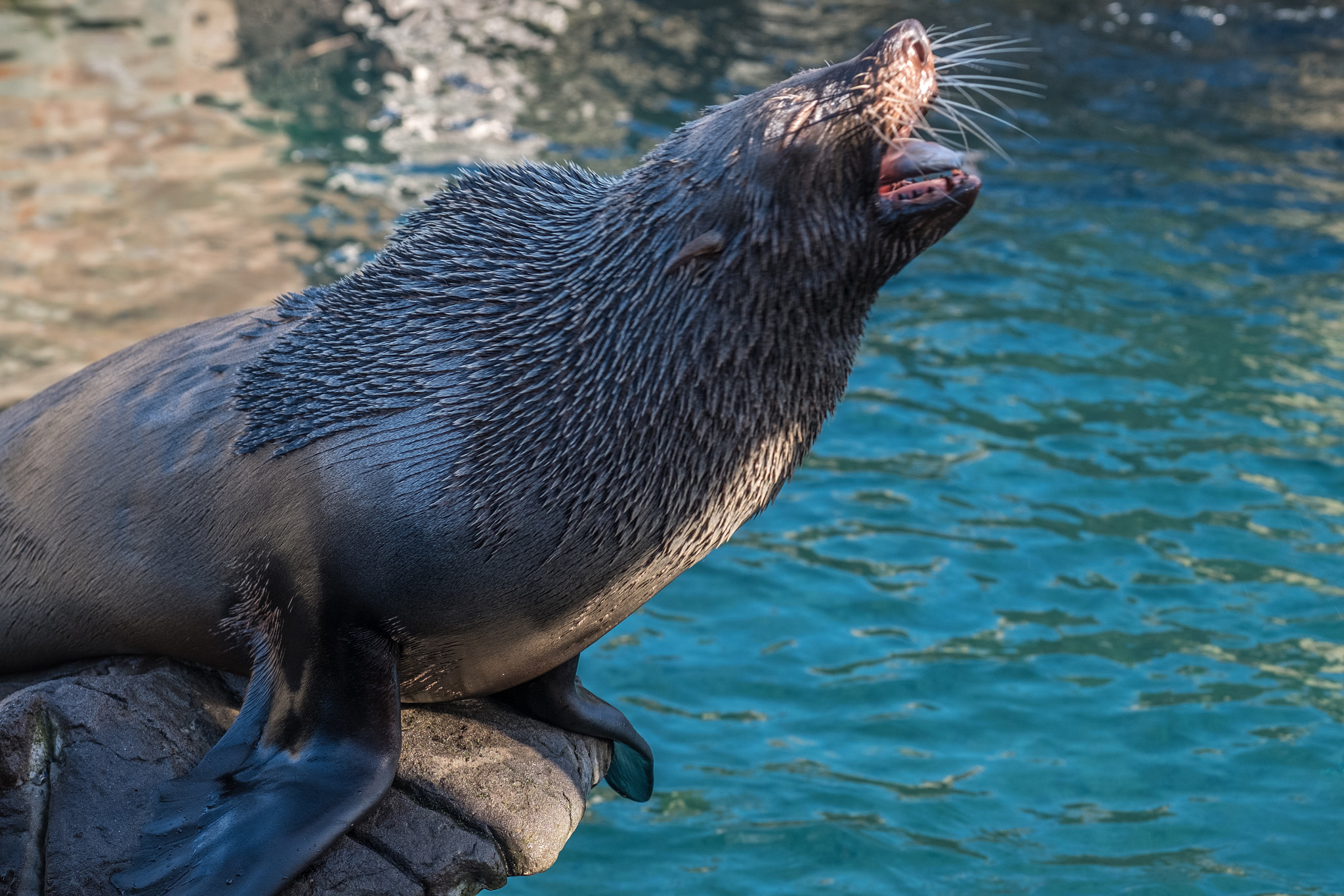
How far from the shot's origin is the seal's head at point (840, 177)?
3650 millimetres

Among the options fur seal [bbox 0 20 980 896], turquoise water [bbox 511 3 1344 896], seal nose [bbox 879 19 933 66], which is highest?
seal nose [bbox 879 19 933 66]

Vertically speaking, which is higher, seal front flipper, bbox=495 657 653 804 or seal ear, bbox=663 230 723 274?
seal ear, bbox=663 230 723 274

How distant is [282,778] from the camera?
3.83 meters

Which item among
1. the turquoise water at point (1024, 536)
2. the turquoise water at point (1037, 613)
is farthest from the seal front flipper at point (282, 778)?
the turquoise water at point (1037, 613)

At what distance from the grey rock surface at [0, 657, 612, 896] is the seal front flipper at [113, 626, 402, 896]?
11 cm

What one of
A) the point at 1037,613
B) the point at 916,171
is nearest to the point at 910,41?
the point at 916,171

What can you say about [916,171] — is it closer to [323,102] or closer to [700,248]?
[700,248]

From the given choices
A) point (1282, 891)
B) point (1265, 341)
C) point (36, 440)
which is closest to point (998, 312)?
point (1265, 341)

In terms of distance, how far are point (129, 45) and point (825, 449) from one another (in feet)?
30.4

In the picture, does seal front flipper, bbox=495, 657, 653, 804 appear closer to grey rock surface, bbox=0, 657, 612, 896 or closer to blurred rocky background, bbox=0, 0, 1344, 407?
grey rock surface, bbox=0, 657, 612, 896

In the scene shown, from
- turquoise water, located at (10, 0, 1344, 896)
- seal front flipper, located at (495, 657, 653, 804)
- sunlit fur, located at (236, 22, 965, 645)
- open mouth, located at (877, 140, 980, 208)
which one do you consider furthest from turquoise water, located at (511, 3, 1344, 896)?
open mouth, located at (877, 140, 980, 208)

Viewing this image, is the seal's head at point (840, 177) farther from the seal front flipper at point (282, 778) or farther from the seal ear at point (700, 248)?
the seal front flipper at point (282, 778)

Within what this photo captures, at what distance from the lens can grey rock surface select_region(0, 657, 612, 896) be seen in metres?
3.73

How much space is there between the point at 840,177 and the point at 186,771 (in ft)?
8.15
